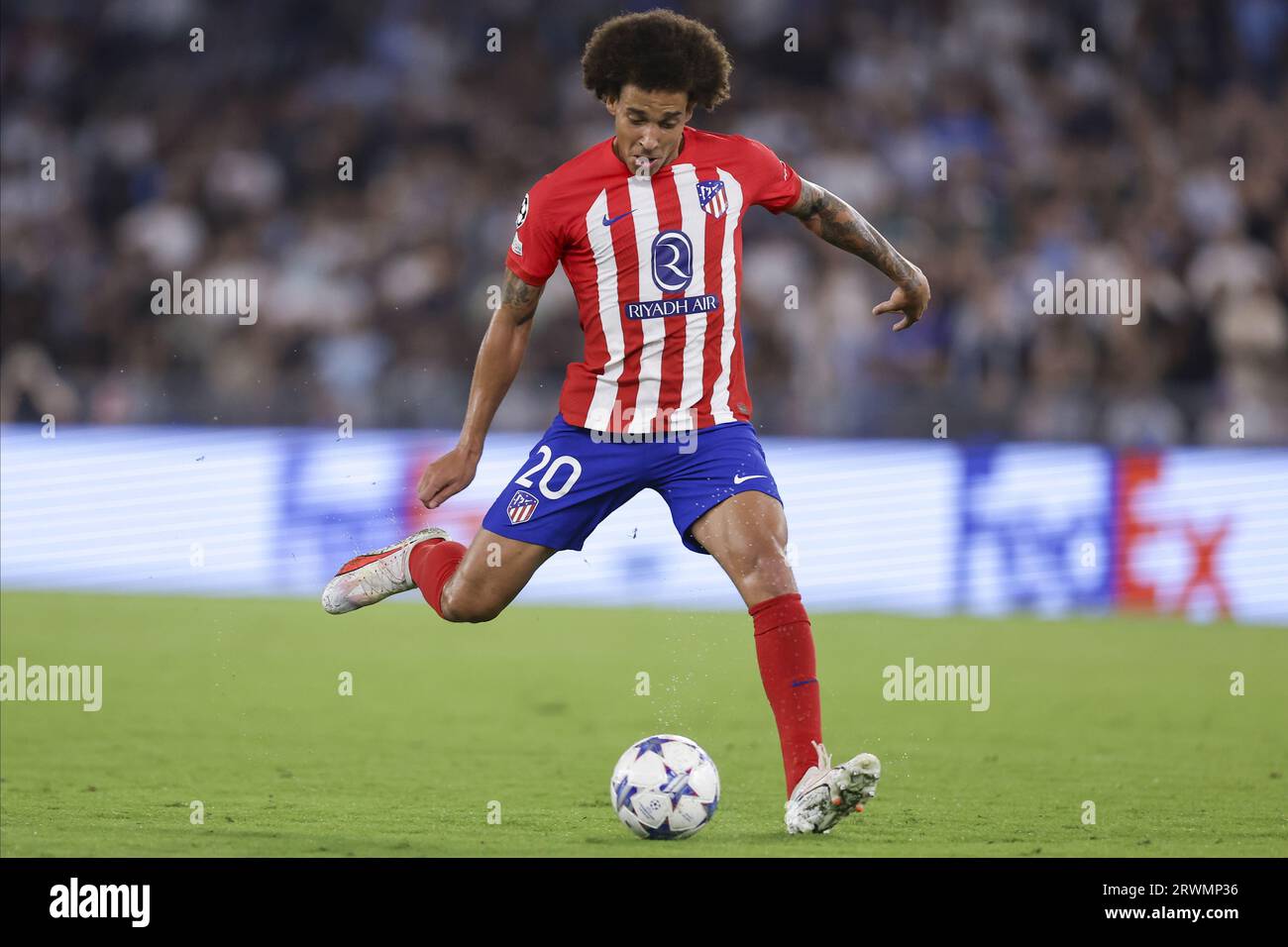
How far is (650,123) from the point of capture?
558 centimetres

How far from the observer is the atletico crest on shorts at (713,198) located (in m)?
5.70

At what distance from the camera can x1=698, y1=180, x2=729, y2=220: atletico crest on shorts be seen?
18.7 feet

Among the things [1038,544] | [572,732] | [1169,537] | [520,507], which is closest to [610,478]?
[520,507]

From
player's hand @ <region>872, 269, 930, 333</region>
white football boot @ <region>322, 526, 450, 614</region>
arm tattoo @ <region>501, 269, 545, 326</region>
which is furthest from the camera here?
white football boot @ <region>322, 526, 450, 614</region>

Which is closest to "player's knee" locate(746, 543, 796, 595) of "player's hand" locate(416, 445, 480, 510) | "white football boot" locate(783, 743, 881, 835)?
"white football boot" locate(783, 743, 881, 835)

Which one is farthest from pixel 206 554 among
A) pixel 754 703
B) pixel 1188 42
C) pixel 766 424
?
pixel 1188 42

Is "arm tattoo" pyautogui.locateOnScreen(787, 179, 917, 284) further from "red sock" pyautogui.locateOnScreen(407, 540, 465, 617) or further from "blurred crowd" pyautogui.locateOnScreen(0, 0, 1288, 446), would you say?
"blurred crowd" pyautogui.locateOnScreen(0, 0, 1288, 446)

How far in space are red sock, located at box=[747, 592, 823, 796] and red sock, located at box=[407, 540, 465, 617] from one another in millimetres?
1240

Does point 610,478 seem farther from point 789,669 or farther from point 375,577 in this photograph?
point 375,577

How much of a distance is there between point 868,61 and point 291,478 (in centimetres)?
697

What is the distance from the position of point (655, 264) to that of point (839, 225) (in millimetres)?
694

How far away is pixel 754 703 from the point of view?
869 cm

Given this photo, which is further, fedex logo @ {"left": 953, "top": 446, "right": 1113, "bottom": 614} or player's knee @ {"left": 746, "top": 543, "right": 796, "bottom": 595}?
fedex logo @ {"left": 953, "top": 446, "right": 1113, "bottom": 614}

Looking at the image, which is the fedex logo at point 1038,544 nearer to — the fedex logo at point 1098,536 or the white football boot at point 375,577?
the fedex logo at point 1098,536
